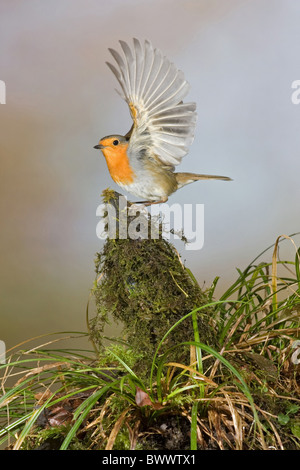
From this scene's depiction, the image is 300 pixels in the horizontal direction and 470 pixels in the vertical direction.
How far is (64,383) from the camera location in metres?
1.78

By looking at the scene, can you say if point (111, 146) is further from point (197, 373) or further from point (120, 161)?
point (197, 373)

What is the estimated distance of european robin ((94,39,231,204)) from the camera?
1913 millimetres

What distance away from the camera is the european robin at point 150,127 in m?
1.91

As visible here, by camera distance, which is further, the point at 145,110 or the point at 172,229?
the point at 145,110

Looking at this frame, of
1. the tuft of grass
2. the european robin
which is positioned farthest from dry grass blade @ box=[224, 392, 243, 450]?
the european robin

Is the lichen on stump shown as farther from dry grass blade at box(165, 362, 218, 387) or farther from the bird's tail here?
the bird's tail

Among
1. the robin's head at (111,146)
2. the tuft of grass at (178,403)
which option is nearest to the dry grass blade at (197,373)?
the tuft of grass at (178,403)

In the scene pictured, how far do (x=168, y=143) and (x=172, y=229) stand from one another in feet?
1.29

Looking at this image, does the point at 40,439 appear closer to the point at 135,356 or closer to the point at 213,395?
the point at 135,356

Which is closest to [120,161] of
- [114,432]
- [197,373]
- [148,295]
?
[148,295]

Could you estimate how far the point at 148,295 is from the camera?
175 cm

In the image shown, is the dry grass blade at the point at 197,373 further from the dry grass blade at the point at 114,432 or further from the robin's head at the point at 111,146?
the robin's head at the point at 111,146
